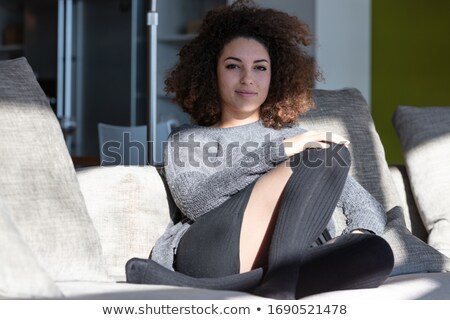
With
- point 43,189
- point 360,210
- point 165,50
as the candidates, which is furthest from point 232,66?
point 165,50

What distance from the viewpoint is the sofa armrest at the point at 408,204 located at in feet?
10.3

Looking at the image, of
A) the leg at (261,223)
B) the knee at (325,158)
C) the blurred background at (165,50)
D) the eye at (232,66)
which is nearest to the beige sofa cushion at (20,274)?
the leg at (261,223)

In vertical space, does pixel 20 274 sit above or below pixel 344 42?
below

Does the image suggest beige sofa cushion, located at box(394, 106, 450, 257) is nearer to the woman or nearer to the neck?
the woman

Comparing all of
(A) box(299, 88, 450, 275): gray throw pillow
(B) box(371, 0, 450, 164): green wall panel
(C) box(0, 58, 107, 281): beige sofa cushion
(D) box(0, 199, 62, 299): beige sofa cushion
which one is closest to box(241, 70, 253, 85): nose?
(A) box(299, 88, 450, 275): gray throw pillow

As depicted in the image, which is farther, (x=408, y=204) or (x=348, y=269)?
(x=408, y=204)

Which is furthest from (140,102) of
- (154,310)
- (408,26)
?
(154,310)

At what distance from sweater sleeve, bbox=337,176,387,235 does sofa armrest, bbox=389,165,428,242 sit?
426 millimetres

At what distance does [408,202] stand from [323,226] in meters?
0.91

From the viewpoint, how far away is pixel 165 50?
6.93 metres

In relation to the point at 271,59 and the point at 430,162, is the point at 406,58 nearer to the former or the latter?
the point at 430,162

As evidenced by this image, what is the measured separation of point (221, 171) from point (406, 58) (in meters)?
3.92

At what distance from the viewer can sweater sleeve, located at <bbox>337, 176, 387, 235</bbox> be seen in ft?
8.68

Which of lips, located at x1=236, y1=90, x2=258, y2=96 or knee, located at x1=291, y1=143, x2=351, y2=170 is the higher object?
lips, located at x1=236, y1=90, x2=258, y2=96
